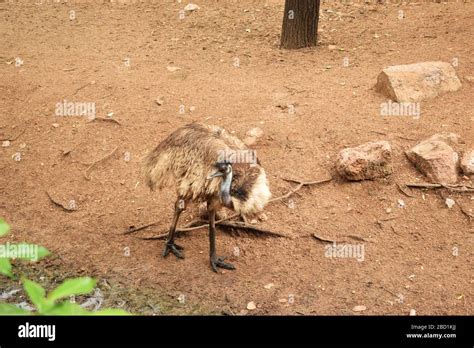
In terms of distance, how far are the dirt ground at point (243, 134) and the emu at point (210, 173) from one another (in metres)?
0.58

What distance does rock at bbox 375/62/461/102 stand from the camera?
707 cm

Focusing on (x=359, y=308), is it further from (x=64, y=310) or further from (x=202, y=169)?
(x=64, y=310)

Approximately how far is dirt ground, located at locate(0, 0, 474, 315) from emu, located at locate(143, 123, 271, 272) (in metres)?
0.58

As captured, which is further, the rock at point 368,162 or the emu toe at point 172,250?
the rock at point 368,162

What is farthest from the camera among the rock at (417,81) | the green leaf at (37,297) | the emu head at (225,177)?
the rock at (417,81)

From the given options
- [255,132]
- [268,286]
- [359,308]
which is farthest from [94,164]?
[359,308]

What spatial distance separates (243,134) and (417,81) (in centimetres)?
222

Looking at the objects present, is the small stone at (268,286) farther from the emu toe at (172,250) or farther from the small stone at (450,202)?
the small stone at (450,202)

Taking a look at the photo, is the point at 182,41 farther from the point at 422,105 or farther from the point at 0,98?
the point at 422,105

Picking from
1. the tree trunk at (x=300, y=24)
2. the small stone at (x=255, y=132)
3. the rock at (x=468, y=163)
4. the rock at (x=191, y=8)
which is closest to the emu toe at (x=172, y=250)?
the small stone at (x=255, y=132)

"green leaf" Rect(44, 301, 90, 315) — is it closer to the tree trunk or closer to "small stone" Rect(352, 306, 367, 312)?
"small stone" Rect(352, 306, 367, 312)

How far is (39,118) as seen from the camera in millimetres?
7855

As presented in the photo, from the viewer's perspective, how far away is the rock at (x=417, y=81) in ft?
23.2

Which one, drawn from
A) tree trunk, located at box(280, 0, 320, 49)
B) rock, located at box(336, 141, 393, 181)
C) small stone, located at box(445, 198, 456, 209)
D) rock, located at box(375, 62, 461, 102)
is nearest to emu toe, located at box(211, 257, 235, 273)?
rock, located at box(336, 141, 393, 181)
